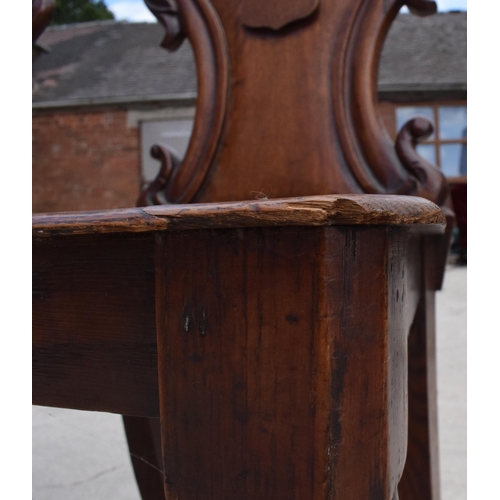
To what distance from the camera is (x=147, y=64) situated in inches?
339

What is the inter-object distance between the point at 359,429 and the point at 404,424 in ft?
0.22

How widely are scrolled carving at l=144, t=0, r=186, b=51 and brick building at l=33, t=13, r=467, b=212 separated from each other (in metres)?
6.55

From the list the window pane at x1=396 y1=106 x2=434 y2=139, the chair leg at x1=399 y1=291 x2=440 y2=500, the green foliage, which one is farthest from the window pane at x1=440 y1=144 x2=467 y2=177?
the green foliage

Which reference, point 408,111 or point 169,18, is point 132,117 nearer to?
point 408,111

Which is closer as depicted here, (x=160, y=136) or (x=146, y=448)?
(x=146, y=448)

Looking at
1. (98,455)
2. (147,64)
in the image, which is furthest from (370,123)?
(147,64)

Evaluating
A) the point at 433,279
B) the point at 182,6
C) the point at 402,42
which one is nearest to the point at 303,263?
Result: the point at 433,279

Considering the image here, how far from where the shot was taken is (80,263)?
1.23 ft

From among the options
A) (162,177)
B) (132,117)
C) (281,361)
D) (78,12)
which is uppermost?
(78,12)

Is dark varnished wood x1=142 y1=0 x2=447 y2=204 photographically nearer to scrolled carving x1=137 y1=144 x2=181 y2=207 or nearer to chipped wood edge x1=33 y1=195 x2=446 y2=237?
scrolled carving x1=137 y1=144 x2=181 y2=207

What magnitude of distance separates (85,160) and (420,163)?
7655 millimetres

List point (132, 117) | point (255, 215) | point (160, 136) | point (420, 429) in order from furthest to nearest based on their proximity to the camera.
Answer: point (132, 117)
point (160, 136)
point (420, 429)
point (255, 215)

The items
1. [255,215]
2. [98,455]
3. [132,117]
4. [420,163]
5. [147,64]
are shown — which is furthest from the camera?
[147,64]

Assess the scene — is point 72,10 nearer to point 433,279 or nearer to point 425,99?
point 425,99
